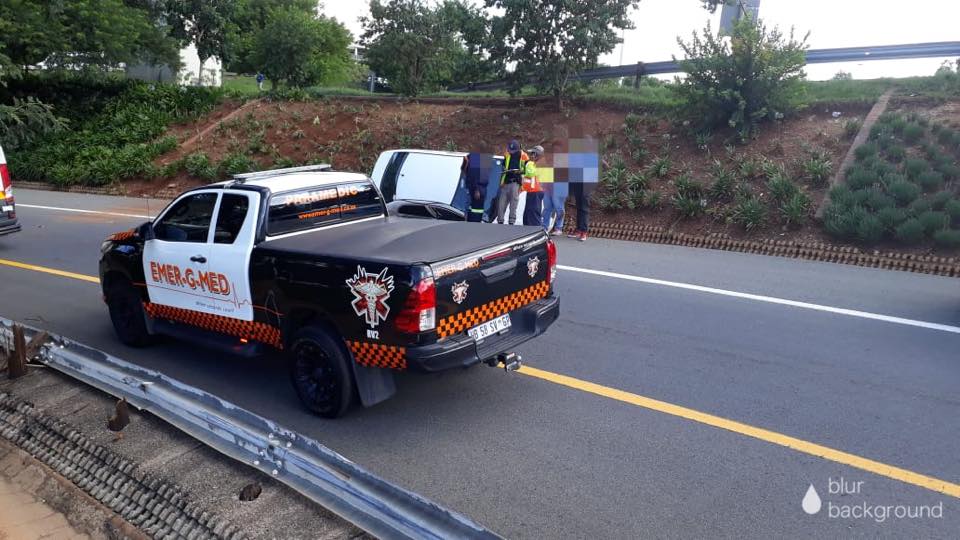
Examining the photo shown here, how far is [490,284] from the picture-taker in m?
5.15

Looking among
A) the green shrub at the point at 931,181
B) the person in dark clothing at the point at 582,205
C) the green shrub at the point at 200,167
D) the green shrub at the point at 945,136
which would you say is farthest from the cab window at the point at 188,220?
the green shrub at the point at 200,167

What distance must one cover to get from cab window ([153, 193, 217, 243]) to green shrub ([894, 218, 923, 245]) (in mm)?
9565

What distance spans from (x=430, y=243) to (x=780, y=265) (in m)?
6.97

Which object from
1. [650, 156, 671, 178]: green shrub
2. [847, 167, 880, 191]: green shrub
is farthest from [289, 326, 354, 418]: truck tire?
[650, 156, 671, 178]: green shrub

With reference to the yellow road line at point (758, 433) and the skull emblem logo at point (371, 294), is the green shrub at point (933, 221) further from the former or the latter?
the skull emblem logo at point (371, 294)

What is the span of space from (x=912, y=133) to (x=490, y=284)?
10.8 metres

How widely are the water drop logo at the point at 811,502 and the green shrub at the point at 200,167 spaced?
1980 centimetres

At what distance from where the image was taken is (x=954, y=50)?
1500cm

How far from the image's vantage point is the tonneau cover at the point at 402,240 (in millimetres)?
4875

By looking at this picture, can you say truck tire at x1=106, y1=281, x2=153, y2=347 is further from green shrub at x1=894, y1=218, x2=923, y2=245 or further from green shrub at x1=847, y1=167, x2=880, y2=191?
green shrub at x1=847, y1=167, x2=880, y2=191

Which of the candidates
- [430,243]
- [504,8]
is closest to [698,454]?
[430,243]

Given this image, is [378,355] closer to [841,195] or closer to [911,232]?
[911,232]

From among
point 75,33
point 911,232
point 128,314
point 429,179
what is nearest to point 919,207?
point 911,232

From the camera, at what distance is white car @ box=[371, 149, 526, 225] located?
11.6 m
